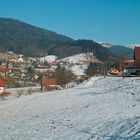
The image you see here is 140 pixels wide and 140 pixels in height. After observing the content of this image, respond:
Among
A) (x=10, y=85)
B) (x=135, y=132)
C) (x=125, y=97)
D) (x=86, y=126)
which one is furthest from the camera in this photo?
(x=10, y=85)

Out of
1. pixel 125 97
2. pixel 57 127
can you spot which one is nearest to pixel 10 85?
pixel 125 97

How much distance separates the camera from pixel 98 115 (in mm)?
23125

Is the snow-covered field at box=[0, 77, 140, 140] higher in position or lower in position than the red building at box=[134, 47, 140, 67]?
lower

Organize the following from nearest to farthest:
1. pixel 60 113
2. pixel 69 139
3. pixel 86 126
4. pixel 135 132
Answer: pixel 135 132 < pixel 69 139 < pixel 86 126 < pixel 60 113

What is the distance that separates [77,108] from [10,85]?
103 meters

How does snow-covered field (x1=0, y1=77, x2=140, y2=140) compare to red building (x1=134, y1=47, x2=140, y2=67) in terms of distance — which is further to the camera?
red building (x1=134, y1=47, x2=140, y2=67)

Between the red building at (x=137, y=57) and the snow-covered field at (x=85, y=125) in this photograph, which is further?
the red building at (x=137, y=57)

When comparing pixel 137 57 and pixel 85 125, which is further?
pixel 137 57

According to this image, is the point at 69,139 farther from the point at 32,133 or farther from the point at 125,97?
the point at 125,97

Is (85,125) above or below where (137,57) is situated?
below

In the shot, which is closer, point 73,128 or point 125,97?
point 73,128

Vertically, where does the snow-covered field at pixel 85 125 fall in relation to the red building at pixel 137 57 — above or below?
below

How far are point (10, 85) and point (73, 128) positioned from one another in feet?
364

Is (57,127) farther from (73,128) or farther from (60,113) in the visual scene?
(60,113)
